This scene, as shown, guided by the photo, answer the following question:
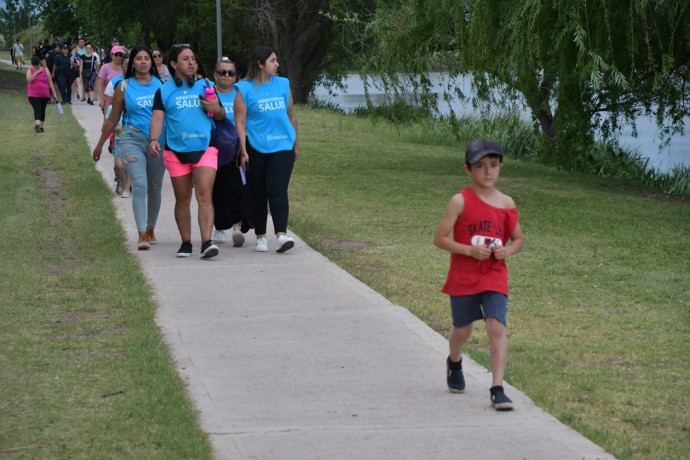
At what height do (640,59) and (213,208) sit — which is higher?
(640,59)

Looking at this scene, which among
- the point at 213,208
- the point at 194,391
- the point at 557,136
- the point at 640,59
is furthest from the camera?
the point at 557,136

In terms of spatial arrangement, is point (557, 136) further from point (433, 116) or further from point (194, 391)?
point (194, 391)

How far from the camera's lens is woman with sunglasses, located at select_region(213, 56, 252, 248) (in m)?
10.5

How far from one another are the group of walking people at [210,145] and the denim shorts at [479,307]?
14.3ft

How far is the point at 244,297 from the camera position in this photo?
8.48 meters

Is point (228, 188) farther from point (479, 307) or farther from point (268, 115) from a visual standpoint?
point (479, 307)

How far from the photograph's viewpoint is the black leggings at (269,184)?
402 inches

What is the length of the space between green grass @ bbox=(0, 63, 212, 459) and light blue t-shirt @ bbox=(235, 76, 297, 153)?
1.45 m

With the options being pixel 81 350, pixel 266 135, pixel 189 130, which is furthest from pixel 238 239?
pixel 81 350

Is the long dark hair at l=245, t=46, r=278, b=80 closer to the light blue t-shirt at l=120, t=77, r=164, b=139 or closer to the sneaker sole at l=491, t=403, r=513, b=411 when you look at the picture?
the light blue t-shirt at l=120, t=77, r=164, b=139

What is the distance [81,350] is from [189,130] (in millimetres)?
3260

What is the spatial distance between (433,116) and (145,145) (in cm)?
1001

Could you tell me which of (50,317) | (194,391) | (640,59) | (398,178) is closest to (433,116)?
(398,178)

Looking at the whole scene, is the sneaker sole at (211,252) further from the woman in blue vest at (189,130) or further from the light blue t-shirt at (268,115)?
the light blue t-shirt at (268,115)
